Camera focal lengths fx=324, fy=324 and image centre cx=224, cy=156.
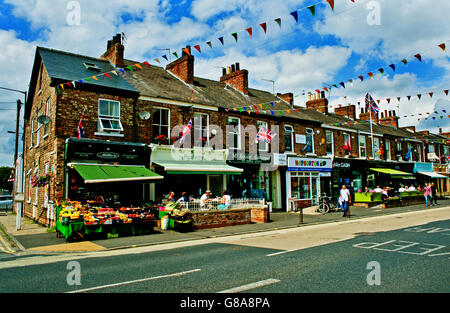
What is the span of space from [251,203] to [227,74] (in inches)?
474

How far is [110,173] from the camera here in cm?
1291

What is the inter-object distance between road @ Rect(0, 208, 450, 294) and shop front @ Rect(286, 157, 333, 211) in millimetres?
11793

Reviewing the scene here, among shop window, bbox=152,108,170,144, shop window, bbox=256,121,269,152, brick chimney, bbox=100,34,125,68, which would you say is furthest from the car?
shop window, bbox=256,121,269,152

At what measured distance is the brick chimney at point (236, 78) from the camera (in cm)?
2398

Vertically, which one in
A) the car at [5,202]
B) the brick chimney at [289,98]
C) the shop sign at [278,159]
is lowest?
the car at [5,202]

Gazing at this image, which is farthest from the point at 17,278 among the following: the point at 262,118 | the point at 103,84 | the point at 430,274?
the point at 262,118

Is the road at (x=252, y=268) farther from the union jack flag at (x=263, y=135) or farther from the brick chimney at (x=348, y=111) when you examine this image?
the brick chimney at (x=348, y=111)

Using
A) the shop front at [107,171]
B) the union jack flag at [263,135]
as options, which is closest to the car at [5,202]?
the shop front at [107,171]

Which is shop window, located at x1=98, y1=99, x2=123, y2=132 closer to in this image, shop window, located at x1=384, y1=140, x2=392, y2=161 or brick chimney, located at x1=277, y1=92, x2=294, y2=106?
brick chimney, located at x1=277, y1=92, x2=294, y2=106

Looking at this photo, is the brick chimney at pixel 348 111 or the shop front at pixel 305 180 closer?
the shop front at pixel 305 180

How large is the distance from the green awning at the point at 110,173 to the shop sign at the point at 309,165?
1120 centimetres

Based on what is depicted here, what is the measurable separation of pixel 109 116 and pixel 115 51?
200 inches

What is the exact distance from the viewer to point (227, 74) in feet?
83.0

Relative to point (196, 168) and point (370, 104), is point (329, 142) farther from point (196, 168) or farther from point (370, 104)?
point (196, 168)
